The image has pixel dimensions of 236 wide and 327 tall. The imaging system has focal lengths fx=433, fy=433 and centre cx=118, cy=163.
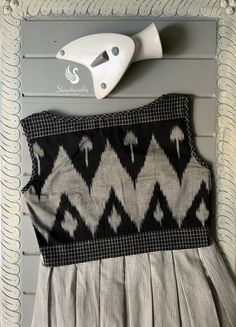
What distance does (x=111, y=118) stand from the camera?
114 centimetres

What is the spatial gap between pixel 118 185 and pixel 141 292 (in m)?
0.28

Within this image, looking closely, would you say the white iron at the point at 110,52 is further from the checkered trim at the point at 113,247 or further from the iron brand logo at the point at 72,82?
the checkered trim at the point at 113,247

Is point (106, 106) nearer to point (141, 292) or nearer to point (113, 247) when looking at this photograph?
point (113, 247)

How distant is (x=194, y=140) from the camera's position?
1.17 meters

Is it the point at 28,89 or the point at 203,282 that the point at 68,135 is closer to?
the point at 28,89

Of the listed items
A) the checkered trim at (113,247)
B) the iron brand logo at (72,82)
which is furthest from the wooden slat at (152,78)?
the checkered trim at (113,247)

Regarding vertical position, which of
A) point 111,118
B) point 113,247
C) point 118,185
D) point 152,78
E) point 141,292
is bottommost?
point 141,292

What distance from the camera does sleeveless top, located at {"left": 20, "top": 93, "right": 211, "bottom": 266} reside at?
3.72ft

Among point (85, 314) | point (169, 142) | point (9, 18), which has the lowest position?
point (85, 314)

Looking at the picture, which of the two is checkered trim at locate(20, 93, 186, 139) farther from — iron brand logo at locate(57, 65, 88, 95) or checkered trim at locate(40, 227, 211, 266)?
checkered trim at locate(40, 227, 211, 266)

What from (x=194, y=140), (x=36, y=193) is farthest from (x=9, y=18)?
(x=194, y=140)

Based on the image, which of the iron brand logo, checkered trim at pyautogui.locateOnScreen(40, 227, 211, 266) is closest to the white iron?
the iron brand logo

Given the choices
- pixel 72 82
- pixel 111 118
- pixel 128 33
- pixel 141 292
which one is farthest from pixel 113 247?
pixel 128 33

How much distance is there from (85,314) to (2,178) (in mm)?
420
